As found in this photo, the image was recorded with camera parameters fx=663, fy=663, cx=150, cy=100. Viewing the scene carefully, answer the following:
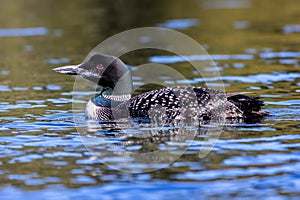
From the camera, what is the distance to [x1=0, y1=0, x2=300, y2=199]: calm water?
5324mm

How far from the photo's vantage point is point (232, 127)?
7.08m

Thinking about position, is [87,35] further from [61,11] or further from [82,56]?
[61,11]

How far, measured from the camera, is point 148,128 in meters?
7.20

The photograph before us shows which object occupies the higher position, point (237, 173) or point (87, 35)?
point (87, 35)

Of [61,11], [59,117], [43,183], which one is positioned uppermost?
[61,11]

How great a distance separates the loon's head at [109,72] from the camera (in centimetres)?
810

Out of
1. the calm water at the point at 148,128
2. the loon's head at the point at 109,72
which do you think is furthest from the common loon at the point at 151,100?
the calm water at the point at 148,128

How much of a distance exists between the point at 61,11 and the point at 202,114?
11826 mm

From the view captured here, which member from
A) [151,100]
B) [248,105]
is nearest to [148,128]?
[151,100]

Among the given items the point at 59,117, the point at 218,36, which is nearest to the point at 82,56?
the point at 218,36

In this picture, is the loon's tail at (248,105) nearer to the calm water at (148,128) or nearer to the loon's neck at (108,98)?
the calm water at (148,128)

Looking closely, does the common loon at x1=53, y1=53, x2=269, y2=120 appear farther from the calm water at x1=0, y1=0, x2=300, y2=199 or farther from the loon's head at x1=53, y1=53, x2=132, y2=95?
the calm water at x1=0, y1=0, x2=300, y2=199

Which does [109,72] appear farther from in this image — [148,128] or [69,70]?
[148,128]

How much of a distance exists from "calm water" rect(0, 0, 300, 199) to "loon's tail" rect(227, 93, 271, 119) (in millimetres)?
141
